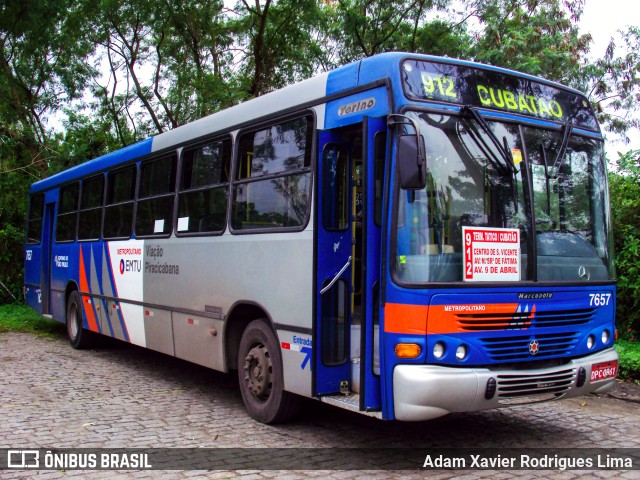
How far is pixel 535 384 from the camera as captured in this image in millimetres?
5156

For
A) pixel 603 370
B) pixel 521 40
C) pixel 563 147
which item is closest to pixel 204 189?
pixel 563 147

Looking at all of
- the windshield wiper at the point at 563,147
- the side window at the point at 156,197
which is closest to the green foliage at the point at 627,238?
the windshield wiper at the point at 563,147

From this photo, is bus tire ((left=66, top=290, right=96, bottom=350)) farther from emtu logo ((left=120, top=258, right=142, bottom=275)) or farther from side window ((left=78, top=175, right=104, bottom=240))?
emtu logo ((left=120, top=258, right=142, bottom=275))

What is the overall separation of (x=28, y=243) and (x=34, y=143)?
6.97 metres

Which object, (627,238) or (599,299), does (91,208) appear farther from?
(627,238)

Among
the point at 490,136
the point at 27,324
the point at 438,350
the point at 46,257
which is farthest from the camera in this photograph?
the point at 27,324

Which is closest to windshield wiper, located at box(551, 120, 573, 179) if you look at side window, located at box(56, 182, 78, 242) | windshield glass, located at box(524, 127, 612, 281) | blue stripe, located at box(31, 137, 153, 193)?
windshield glass, located at box(524, 127, 612, 281)

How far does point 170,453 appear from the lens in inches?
219

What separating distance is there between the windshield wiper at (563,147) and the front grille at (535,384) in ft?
5.26

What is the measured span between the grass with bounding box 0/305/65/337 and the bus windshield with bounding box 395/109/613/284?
10635 mm

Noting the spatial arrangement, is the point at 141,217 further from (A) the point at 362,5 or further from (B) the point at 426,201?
(A) the point at 362,5

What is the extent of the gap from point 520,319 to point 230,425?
2983mm

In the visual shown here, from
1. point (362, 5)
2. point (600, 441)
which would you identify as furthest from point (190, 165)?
point (362, 5)

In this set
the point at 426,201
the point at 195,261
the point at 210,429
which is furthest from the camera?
the point at 195,261
